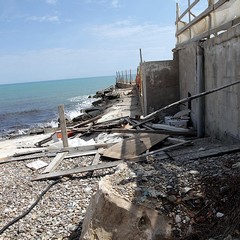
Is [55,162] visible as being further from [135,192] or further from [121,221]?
[121,221]

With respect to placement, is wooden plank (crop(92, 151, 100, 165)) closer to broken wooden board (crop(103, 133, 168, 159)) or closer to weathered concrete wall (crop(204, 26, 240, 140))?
broken wooden board (crop(103, 133, 168, 159))

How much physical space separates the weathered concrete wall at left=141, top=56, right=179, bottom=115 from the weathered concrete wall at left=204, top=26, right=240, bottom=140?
152 inches

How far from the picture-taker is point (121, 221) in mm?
3748

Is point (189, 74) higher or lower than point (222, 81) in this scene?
higher

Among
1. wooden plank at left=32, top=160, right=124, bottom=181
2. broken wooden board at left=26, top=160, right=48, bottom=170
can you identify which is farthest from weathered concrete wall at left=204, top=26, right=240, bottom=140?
broken wooden board at left=26, top=160, right=48, bottom=170

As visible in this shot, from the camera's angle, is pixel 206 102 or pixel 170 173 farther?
pixel 206 102

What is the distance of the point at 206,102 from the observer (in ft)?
26.5

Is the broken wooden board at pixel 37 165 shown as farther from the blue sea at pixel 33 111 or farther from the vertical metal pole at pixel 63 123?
the blue sea at pixel 33 111

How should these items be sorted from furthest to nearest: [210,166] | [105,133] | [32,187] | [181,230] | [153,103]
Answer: [153,103] → [105,133] → [32,187] → [210,166] → [181,230]

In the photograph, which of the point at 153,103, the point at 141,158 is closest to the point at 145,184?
the point at 141,158

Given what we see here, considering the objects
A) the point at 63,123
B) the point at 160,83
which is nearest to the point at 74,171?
the point at 63,123

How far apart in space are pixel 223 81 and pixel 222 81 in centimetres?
7

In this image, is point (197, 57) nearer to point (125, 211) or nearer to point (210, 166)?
point (210, 166)

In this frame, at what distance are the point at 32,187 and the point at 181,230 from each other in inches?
158
